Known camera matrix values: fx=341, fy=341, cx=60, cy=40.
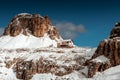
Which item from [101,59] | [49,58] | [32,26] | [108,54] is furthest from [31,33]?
[108,54]

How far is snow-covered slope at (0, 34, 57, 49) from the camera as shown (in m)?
161

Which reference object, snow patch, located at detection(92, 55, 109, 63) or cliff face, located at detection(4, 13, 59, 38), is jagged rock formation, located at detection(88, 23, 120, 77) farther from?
cliff face, located at detection(4, 13, 59, 38)

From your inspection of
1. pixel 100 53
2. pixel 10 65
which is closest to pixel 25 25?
pixel 10 65

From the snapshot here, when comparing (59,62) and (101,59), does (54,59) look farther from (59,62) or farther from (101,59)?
(101,59)

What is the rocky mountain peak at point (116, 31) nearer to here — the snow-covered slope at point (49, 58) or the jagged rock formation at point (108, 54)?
the jagged rock formation at point (108, 54)

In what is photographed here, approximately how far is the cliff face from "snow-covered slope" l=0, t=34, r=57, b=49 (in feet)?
9.13

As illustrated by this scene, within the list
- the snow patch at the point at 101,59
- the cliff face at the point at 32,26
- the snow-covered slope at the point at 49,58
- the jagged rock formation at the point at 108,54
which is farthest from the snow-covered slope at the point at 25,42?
the snow patch at the point at 101,59

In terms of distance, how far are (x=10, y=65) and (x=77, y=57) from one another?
1040 inches

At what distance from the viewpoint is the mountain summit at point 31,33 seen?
16500 cm

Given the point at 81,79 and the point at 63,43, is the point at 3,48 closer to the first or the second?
the point at 63,43

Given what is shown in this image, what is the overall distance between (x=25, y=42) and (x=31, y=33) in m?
9.35

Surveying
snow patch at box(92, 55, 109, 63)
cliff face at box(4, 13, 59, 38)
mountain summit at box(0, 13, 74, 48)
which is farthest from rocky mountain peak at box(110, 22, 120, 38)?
cliff face at box(4, 13, 59, 38)

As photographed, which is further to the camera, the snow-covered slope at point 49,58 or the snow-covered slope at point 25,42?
the snow-covered slope at point 25,42

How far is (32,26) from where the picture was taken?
6885 inches
